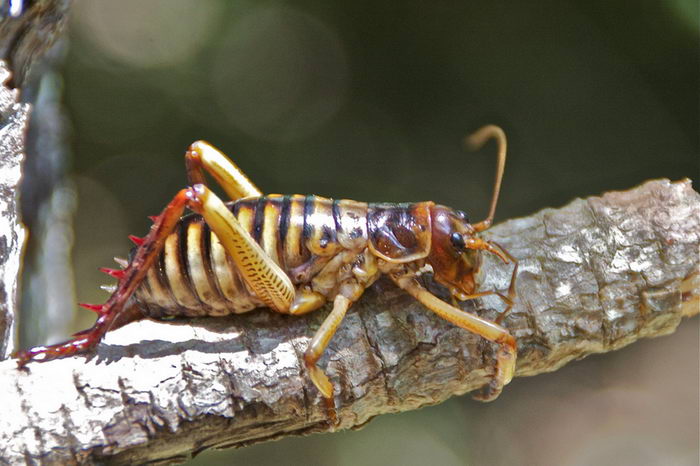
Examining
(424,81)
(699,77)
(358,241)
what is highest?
(424,81)

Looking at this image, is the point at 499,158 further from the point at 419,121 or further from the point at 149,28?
the point at 149,28

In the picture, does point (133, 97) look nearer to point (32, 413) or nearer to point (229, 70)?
point (229, 70)

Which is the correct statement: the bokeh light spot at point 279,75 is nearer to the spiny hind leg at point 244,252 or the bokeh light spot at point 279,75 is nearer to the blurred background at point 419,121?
the blurred background at point 419,121

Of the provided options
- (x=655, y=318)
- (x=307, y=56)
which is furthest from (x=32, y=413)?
(x=307, y=56)

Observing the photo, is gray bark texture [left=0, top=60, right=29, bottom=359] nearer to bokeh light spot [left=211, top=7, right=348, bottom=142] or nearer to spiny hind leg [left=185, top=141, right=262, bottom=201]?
spiny hind leg [left=185, top=141, right=262, bottom=201]

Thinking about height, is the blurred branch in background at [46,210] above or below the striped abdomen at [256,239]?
above

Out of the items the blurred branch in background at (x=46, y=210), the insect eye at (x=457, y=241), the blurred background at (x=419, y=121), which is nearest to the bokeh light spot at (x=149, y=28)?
the blurred background at (x=419, y=121)

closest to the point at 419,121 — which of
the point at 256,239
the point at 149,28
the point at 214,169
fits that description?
the point at 149,28

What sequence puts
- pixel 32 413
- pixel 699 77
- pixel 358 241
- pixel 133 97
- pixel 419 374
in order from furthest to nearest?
1. pixel 133 97
2. pixel 699 77
3. pixel 358 241
4. pixel 419 374
5. pixel 32 413
